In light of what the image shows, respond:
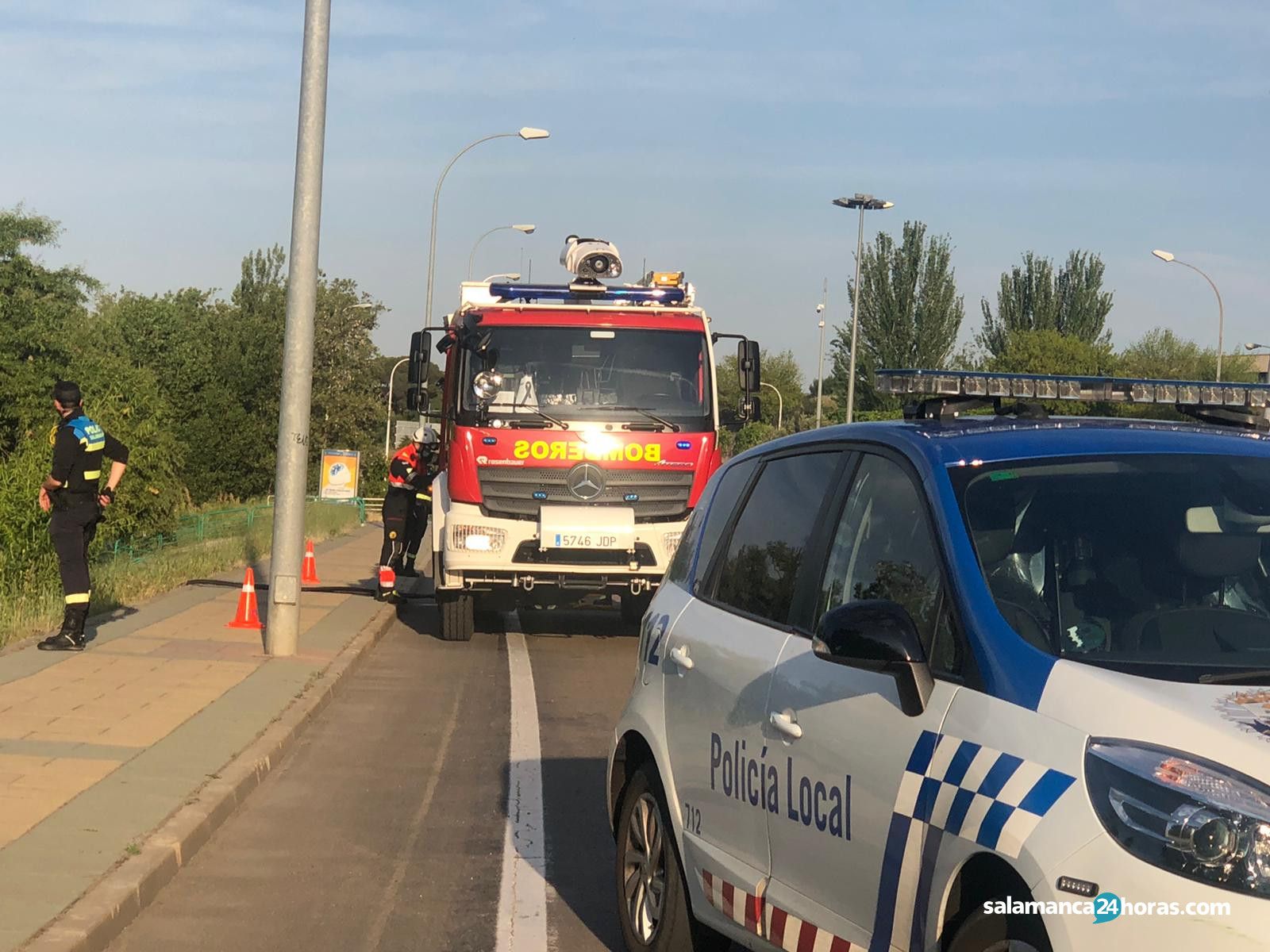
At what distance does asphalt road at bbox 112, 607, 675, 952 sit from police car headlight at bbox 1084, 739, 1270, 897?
124 inches

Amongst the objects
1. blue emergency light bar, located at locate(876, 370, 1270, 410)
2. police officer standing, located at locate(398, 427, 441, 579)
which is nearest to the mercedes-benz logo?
police officer standing, located at locate(398, 427, 441, 579)

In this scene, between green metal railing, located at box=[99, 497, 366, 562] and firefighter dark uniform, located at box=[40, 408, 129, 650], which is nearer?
firefighter dark uniform, located at box=[40, 408, 129, 650]

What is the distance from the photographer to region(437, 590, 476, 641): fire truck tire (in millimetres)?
15742

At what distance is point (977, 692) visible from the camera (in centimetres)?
335

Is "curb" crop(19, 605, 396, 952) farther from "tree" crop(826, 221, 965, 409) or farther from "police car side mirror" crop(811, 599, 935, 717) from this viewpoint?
"tree" crop(826, 221, 965, 409)

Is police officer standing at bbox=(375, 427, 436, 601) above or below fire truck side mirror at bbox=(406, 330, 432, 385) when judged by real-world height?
below

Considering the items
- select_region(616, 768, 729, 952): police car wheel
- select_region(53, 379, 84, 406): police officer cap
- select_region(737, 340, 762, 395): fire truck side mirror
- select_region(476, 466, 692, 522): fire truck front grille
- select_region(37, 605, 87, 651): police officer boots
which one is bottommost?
select_region(37, 605, 87, 651): police officer boots

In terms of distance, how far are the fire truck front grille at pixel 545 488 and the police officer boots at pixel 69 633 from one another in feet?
12.8

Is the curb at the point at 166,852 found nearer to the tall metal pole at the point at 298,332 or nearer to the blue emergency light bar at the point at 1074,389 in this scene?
the tall metal pole at the point at 298,332

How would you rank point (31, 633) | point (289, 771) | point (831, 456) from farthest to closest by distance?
point (31, 633) → point (289, 771) → point (831, 456)

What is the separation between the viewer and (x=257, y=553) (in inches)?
997

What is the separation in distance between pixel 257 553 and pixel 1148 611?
75.3ft

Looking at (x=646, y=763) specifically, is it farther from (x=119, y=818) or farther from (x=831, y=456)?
(x=119, y=818)

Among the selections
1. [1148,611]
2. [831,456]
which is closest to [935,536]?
[1148,611]
